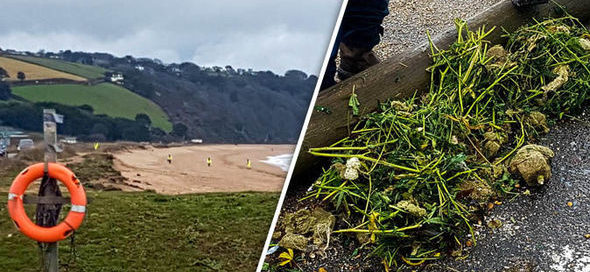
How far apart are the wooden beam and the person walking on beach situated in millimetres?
39

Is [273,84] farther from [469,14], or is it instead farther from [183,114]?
[469,14]

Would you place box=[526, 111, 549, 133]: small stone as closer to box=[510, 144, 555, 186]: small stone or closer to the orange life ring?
box=[510, 144, 555, 186]: small stone

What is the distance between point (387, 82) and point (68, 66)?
0.82 m

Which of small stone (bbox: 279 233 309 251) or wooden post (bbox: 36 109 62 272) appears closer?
wooden post (bbox: 36 109 62 272)

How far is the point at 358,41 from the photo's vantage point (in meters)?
1.92

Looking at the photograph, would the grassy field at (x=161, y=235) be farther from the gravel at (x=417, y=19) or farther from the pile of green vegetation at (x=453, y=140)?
the gravel at (x=417, y=19)

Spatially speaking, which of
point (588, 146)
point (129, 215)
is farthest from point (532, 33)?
point (129, 215)

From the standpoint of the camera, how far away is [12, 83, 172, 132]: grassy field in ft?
4.80

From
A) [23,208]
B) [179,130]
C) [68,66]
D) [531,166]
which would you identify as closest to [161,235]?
[179,130]

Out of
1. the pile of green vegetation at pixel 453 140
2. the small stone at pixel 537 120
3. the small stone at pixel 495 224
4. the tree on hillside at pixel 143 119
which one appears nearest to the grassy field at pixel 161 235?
the tree on hillside at pixel 143 119

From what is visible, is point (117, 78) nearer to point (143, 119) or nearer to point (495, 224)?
point (143, 119)

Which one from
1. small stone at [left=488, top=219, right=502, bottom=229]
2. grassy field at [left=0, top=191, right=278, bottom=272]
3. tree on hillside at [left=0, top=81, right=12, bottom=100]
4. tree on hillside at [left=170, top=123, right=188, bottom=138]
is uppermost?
tree on hillside at [left=0, top=81, right=12, bottom=100]

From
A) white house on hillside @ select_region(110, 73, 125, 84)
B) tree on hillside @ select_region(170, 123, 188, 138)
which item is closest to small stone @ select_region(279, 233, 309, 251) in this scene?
tree on hillside @ select_region(170, 123, 188, 138)

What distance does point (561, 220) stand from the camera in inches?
69.4
